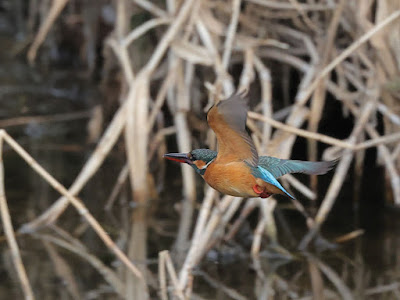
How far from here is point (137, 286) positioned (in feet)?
10.5

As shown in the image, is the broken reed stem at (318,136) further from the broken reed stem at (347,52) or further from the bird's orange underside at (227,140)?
the bird's orange underside at (227,140)

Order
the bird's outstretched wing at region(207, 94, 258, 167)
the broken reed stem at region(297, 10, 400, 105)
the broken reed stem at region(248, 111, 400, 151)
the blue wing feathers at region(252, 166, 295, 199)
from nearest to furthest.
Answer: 1. the bird's outstretched wing at region(207, 94, 258, 167)
2. the blue wing feathers at region(252, 166, 295, 199)
3. the broken reed stem at region(248, 111, 400, 151)
4. the broken reed stem at region(297, 10, 400, 105)

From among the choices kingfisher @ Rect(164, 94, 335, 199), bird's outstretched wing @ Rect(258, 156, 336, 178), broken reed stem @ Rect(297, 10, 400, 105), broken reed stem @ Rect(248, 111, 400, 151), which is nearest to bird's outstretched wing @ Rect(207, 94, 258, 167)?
kingfisher @ Rect(164, 94, 335, 199)

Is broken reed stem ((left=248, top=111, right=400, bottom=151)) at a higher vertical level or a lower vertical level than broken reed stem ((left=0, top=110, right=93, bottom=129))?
higher

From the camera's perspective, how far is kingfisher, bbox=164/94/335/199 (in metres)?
1.38

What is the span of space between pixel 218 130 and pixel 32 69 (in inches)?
203

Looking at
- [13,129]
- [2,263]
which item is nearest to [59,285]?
[2,263]

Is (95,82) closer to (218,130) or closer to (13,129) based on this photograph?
(13,129)

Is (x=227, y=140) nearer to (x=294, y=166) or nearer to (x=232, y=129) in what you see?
(x=232, y=129)

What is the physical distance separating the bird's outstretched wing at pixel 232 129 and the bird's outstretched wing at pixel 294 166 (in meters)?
0.11

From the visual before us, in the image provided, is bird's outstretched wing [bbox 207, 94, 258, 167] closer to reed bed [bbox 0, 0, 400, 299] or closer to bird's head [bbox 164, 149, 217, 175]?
bird's head [bbox 164, 149, 217, 175]

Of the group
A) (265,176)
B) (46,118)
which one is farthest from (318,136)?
(46,118)

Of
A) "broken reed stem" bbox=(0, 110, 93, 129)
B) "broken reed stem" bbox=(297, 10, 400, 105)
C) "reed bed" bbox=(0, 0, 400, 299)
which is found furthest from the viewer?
"broken reed stem" bbox=(0, 110, 93, 129)

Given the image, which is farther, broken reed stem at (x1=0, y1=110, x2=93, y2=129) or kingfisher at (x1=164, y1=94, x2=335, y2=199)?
broken reed stem at (x1=0, y1=110, x2=93, y2=129)
